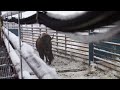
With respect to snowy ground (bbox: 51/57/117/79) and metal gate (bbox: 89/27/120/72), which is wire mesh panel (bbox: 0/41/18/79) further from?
metal gate (bbox: 89/27/120/72)

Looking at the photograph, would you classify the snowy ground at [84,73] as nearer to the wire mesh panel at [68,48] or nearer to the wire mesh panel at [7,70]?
the wire mesh panel at [68,48]

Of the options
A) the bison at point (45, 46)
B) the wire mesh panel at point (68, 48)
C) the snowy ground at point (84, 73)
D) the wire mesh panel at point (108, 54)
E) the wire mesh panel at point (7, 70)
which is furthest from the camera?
the wire mesh panel at point (68, 48)

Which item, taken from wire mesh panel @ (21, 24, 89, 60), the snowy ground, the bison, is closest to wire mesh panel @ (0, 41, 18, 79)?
the snowy ground

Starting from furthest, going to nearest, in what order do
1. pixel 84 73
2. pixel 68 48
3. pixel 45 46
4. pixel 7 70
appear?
pixel 68 48, pixel 45 46, pixel 84 73, pixel 7 70

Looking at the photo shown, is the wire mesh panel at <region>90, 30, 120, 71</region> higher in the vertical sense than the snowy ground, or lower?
higher

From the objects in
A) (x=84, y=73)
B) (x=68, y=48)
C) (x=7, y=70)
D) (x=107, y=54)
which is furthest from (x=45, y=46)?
(x=7, y=70)

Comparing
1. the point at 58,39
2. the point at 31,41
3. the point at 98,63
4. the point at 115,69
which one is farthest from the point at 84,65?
the point at 31,41

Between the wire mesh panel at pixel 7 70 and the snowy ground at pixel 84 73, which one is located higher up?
the wire mesh panel at pixel 7 70

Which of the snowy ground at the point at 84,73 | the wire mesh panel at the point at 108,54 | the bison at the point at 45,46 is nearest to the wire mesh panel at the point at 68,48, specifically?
the bison at the point at 45,46

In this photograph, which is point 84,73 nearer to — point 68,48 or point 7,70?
point 68,48

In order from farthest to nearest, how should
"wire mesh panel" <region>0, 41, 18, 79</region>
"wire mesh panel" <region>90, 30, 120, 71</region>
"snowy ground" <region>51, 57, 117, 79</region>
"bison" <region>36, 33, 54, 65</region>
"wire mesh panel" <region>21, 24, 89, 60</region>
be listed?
"wire mesh panel" <region>21, 24, 89, 60</region>
"bison" <region>36, 33, 54, 65</region>
"wire mesh panel" <region>90, 30, 120, 71</region>
"snowy ground" <region>51, 57, 117, 79</region>
"wire mesh panel" <region>0, 41, 18, 79</region>
